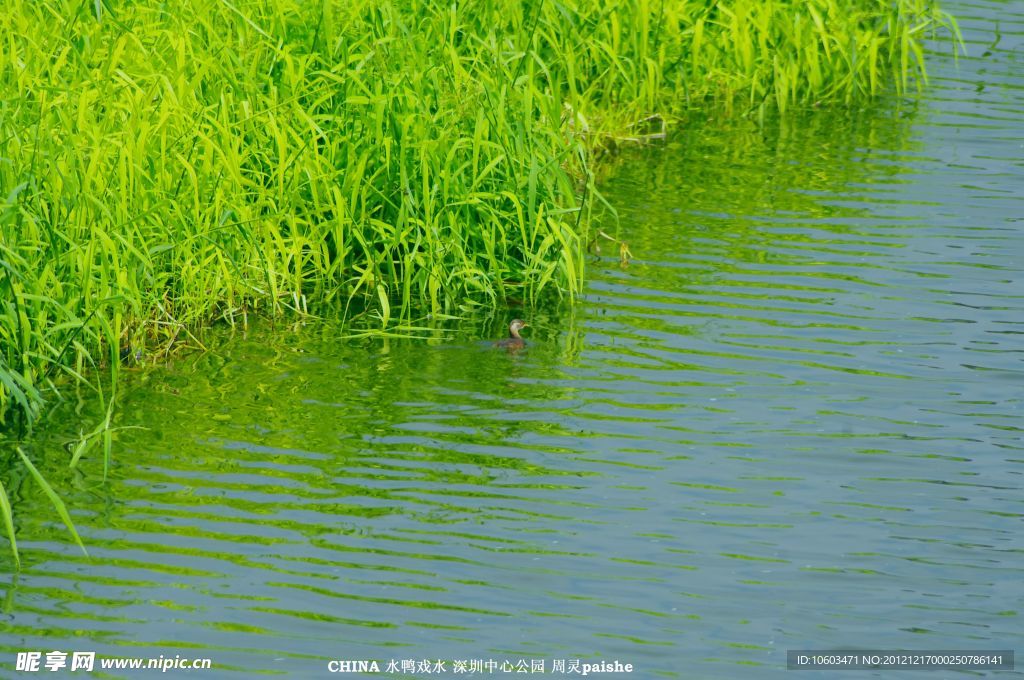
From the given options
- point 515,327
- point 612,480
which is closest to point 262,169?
point 515,327

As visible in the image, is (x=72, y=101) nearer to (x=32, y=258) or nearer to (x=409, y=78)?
(x=32, y=258)

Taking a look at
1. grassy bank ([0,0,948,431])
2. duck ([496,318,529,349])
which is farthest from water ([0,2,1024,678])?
grassy bank ([0,0,948,431])

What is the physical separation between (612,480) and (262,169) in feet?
9.94

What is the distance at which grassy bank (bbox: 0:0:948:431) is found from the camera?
7.90m

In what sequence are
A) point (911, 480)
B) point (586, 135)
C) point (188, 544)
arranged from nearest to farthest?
point (188, 544) → point (911, 480) → point (586, 135)

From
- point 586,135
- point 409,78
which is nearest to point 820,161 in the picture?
point 586,135

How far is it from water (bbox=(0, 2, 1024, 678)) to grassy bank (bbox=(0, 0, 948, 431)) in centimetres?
36

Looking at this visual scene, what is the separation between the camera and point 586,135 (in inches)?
460

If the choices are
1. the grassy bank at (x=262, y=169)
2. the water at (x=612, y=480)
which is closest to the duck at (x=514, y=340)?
the water at (x=612, y=480)

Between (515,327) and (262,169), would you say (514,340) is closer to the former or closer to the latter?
(515,327)

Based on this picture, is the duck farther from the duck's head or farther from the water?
the water

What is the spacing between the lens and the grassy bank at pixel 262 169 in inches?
311

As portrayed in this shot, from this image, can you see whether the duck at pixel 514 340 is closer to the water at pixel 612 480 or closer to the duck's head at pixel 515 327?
the duck's head at pixel 515 327

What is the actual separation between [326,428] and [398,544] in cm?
130
